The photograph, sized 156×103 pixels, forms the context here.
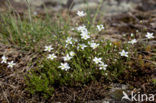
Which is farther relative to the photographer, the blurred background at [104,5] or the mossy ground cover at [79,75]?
the blurred background at [104,5]

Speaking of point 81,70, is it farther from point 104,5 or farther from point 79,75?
point 104,5

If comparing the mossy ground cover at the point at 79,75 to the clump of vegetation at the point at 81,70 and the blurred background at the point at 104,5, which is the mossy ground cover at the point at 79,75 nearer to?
the clump of vegetation at the point at 81,70

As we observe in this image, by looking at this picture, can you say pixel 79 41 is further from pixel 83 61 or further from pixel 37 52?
pixel 37 52

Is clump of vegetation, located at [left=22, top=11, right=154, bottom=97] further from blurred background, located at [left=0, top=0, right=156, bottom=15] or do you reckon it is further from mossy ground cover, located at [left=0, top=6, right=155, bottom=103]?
blurred background, located at [left=0, top=0, right=156, bottom=15]

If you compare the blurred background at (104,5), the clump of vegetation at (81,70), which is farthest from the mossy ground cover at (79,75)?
the blurred background at (104,5)

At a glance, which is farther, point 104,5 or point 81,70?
point 104,5

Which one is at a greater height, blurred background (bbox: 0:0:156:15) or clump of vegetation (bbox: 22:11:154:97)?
blurred background (bbox: 0:0:156:15)

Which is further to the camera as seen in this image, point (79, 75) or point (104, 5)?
point (104, 5)

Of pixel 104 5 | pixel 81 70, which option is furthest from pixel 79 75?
pixel 104 5

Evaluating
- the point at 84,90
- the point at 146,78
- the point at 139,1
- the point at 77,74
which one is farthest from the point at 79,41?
the point at 139,1

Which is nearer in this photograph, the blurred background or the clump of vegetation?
the clump of vegetation

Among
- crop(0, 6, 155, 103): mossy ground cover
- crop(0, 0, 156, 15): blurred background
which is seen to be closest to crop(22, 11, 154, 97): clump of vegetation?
crop(0, 6, 155, 103): mossy ground cover

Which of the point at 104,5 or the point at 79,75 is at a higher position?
the point at 104,5
